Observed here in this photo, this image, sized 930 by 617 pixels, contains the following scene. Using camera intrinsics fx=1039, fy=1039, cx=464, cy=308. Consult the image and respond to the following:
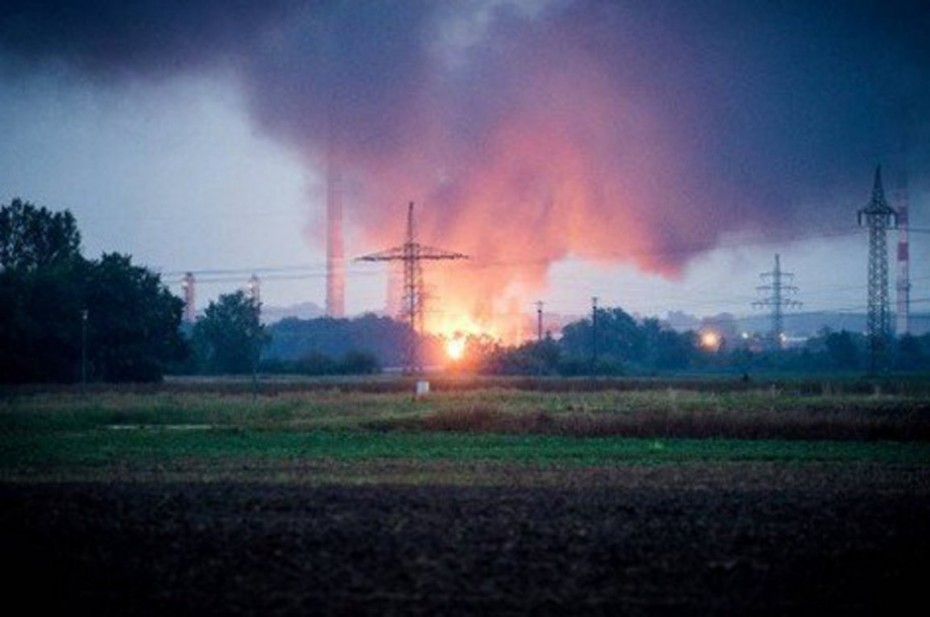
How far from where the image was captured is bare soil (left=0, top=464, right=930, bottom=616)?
46.9 ft

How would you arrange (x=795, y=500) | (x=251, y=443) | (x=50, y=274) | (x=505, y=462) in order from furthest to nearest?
1. (x=50, y=274)
2. (x=251, y=443)
3. (x=505, y=462)
4. (x=795, y=500)

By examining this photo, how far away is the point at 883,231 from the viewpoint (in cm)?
10356

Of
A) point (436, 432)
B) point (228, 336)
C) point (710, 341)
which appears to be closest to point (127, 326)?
point (228, 336)

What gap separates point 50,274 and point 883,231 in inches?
3267

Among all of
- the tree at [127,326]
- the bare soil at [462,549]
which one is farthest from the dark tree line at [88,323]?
the bare soil at [462,549]

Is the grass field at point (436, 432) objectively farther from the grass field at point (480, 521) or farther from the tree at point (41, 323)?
the tree at point (41, 323)

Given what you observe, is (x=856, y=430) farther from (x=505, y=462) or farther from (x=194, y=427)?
(x=194, y=427)

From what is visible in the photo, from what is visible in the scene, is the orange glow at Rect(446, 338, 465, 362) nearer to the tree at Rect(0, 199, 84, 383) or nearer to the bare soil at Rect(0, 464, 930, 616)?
the tree at Rect(0, 199, 84, 383)

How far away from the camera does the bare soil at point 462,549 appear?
14.3 meters

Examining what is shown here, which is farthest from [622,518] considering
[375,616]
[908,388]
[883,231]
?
[883,231]

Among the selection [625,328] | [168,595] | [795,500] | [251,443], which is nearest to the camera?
[168,595]

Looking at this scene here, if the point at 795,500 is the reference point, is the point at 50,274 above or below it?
above

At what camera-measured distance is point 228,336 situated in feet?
481

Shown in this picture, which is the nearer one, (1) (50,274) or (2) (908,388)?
(2) (908,388)
